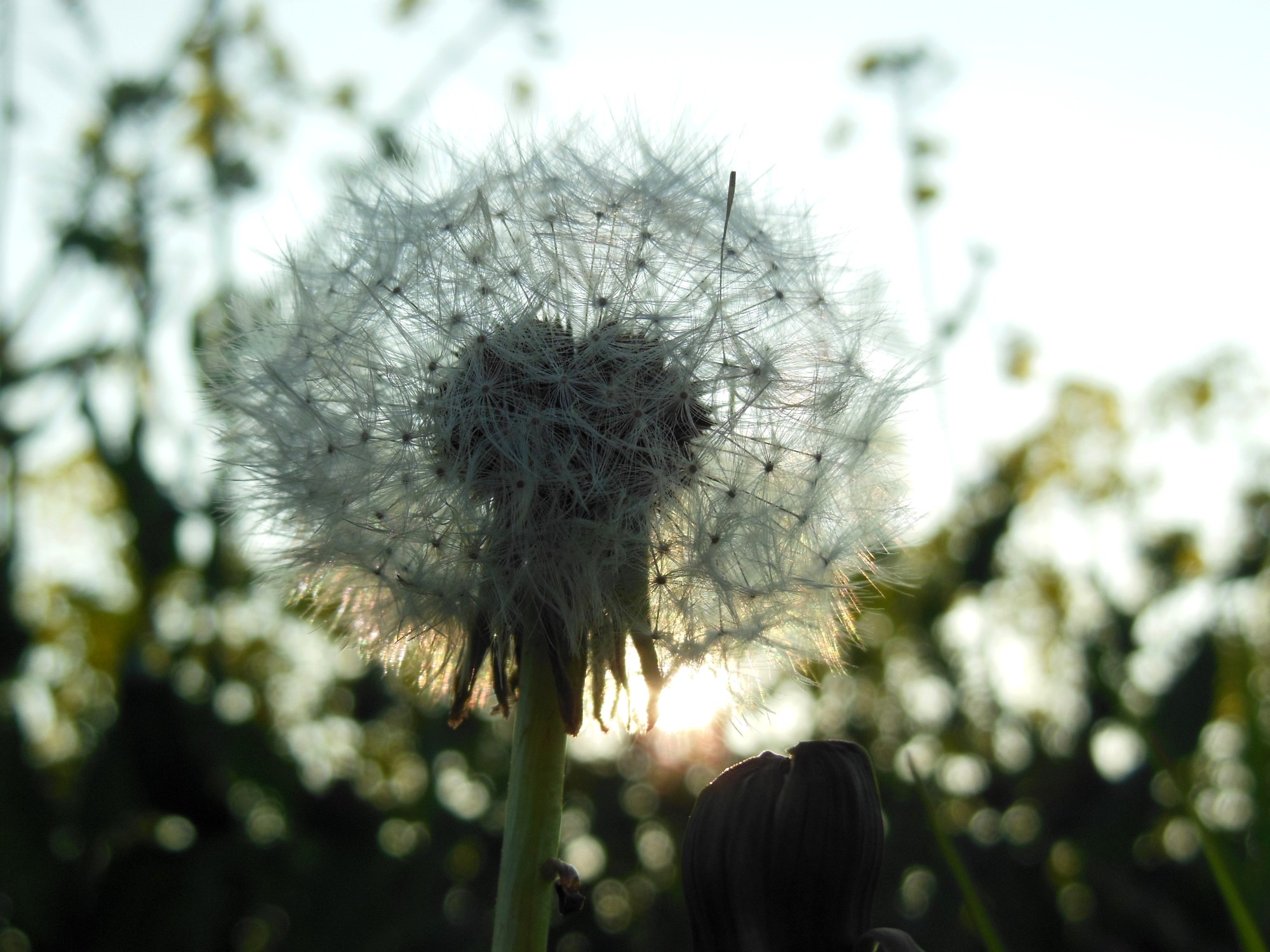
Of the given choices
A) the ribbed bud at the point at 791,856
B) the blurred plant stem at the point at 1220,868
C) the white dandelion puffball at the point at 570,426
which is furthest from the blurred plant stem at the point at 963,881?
the white dandelion puffball at the point at 570,426

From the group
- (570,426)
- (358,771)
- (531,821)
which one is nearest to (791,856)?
(531,821)

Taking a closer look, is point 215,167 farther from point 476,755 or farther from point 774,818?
point 774,818

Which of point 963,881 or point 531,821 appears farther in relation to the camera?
point 531,821

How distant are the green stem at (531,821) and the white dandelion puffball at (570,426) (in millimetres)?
71

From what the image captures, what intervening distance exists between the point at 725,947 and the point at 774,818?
0.14m

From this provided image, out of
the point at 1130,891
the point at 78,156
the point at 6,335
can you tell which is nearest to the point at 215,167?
the point at 78,156

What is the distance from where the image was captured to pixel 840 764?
1.04 m

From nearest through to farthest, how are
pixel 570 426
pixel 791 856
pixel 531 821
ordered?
pixel 791 856 < pixel 531 821 < pixel 570 426

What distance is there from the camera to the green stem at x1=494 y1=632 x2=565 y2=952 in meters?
1.17

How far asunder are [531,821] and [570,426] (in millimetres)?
523

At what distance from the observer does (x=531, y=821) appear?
1199 mm

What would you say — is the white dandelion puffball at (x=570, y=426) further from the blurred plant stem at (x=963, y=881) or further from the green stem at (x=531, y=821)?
the blurred plant stem at (x=963, y=881)

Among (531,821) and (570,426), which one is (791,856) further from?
(570,426)

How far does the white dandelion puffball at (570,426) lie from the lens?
1386 millimetres
